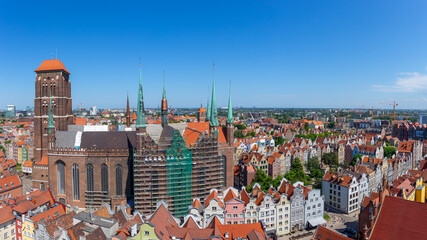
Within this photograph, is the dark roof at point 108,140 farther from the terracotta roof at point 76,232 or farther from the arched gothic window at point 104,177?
the terracotta roof at point 76,232

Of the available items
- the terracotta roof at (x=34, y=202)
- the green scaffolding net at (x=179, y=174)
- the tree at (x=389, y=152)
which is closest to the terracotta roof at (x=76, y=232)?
the terracotta roof at (x=34, y=202)

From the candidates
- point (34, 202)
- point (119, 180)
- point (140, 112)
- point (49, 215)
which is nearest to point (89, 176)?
point (119, 180)

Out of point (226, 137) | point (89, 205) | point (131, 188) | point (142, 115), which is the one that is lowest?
point (89, 205)

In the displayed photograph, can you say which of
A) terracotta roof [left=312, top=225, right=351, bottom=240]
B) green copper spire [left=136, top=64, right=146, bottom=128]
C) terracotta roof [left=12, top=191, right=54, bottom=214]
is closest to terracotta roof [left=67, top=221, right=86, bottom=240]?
terracotta roof [left=12, top=191, right=54, bottom=214]

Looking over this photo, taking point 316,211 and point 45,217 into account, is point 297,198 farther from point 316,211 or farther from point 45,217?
point 45,217

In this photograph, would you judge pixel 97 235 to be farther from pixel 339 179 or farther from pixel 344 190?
pixel 339 179

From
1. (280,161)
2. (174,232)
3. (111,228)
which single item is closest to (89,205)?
(111,228)

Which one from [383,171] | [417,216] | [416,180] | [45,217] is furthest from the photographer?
[383,171]
